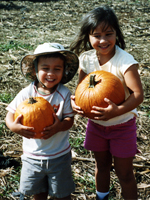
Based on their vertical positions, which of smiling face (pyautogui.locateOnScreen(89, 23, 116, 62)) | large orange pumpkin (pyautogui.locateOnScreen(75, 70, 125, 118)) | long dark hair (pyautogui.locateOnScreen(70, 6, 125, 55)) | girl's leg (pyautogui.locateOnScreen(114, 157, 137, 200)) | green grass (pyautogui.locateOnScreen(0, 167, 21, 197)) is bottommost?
green grass (pyautogui.locateOnScreen(0, 167, 21, 197))

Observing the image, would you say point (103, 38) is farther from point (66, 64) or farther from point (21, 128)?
point (21, 128)

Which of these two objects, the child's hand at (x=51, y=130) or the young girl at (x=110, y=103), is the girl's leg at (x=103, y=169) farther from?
the child's hand at (x=51, y=130)

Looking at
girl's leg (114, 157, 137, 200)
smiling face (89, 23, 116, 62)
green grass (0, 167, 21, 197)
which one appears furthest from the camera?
green grass (0, 167, 21, 197)

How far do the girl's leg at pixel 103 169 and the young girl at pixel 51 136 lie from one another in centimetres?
53

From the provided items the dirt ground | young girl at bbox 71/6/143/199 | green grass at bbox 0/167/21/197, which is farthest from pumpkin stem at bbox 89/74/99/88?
green grass at bbox 0/167/21/197

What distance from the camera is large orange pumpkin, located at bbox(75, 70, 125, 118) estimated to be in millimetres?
2715

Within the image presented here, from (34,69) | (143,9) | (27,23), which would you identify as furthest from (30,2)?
(34,69)

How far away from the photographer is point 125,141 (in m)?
3.06

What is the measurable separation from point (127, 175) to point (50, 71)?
5.12 ft

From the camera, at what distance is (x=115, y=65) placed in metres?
2.92

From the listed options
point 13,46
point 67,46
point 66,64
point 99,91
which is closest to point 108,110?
point 99,91

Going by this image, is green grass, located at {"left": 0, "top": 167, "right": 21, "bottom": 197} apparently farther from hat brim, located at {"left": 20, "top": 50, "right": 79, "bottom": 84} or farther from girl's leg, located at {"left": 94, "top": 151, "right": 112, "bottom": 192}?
hat brim, located at {"left": 20, "top": 50, "right": 79, "bottom": 84}

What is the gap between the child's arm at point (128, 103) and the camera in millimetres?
2650

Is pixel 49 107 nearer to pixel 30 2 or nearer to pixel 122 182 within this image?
pixel 122 182
